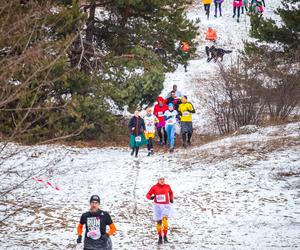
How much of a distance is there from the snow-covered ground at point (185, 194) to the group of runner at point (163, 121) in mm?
562

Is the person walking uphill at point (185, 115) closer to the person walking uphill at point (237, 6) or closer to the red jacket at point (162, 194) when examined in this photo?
the red jacket at point (162, 194)

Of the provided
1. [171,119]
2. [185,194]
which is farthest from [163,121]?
[185,194]

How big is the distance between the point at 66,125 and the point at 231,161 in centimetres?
585

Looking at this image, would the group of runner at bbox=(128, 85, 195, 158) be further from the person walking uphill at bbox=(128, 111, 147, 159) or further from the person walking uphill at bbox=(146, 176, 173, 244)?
the person walking uphill at bbox=(146, 176, 173, 244)

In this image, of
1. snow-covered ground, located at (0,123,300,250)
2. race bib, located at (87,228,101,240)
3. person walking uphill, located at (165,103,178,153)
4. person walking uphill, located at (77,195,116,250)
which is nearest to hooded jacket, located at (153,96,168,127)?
person walking uphill, located at (165,103,178,153)

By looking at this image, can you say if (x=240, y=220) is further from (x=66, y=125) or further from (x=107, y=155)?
(x=66, y=125)

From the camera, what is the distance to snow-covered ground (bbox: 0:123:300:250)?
13.1 m

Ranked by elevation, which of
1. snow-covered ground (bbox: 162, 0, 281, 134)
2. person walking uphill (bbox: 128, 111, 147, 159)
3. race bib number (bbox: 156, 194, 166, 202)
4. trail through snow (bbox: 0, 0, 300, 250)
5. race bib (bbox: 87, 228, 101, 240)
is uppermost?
snow-covered ground (bbox: 162, 0, 281, 134)

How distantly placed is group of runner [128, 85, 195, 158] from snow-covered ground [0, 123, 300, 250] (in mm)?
562

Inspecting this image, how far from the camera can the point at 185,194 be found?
16.3 m

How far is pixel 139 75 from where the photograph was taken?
22.9 meters

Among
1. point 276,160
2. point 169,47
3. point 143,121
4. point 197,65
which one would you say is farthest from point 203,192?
point 197,65

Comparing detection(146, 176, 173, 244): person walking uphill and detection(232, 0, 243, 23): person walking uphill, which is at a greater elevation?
detection(232, 0, 243, 23): person walking uphill

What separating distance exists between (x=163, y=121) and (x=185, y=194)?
207 inches
